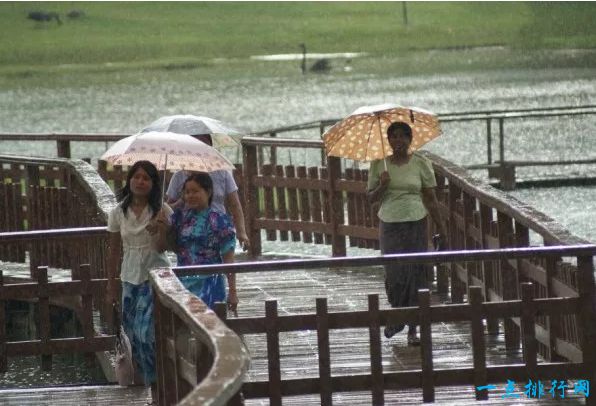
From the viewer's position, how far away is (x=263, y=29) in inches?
6511

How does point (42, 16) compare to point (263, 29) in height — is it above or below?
above

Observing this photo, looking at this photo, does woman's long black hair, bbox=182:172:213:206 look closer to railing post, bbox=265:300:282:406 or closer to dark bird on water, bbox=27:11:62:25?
railing post, bbox=265:300:282:406

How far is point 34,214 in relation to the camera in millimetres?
14648

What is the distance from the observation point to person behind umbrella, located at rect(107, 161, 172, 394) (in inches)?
363

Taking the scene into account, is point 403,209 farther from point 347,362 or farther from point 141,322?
point 141,322

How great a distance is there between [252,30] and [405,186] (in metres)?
154

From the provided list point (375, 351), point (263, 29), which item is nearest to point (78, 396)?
point (375, 351)

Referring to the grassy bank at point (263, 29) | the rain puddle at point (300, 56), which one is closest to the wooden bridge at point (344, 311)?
the grassy bank at point (263, 29)

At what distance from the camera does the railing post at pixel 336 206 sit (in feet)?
49.9

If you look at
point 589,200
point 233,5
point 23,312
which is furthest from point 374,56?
point 23,312

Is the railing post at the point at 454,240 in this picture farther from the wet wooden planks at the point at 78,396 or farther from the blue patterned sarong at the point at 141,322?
the blue patterned sarong at the point at 141,322

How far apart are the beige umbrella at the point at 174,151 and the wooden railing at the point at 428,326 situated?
1.27m

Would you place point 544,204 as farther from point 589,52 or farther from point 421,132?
point 589,52

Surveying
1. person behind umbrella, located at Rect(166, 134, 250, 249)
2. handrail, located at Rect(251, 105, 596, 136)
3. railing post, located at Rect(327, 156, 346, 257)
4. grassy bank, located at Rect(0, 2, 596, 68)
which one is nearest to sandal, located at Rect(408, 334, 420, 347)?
person behind umbrella, located at Rect(166, 134, 250, 249)
